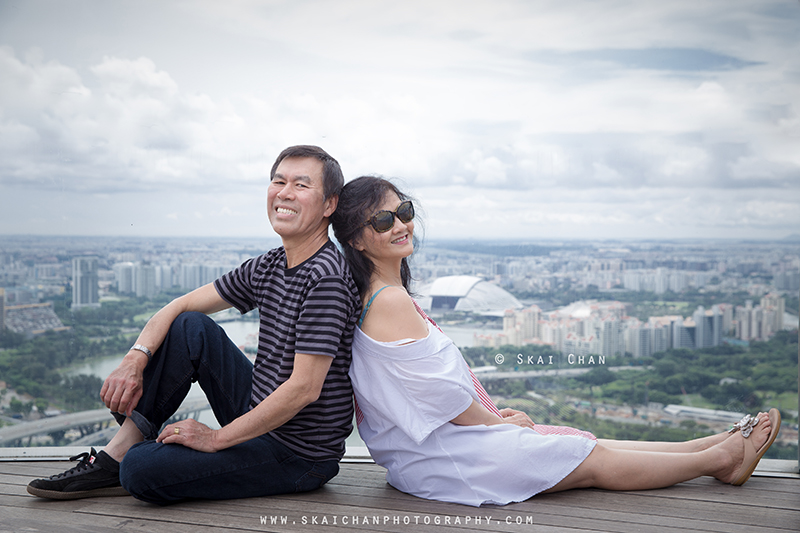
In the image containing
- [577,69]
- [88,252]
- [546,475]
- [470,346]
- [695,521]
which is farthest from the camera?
[577,69]

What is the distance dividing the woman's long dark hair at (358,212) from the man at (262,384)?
0.04 metres

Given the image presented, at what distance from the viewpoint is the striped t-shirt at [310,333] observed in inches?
58.9

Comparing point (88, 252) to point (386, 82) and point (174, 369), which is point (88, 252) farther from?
point (174, 369)

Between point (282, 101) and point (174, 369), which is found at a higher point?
point (282, 101)

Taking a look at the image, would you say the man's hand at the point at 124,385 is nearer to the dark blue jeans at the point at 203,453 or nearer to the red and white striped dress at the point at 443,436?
the dark blue jeans at the point at 203,453

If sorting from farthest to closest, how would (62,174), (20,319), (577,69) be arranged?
(577,69) < (20,319) < (62,174)

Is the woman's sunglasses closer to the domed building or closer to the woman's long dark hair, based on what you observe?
the woman's long dark hair

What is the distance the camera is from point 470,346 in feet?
25.5

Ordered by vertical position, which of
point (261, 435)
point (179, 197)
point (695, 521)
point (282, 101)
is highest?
point (282, 101)

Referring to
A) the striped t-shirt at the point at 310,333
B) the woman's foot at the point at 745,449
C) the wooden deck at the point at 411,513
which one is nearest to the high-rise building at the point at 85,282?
the wooden deck at the point at 411,513

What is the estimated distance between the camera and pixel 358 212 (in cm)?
166

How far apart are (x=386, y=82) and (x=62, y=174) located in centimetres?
441

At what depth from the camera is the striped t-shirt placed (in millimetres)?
1497

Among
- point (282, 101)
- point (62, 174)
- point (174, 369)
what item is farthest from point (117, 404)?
point (282, 101)
